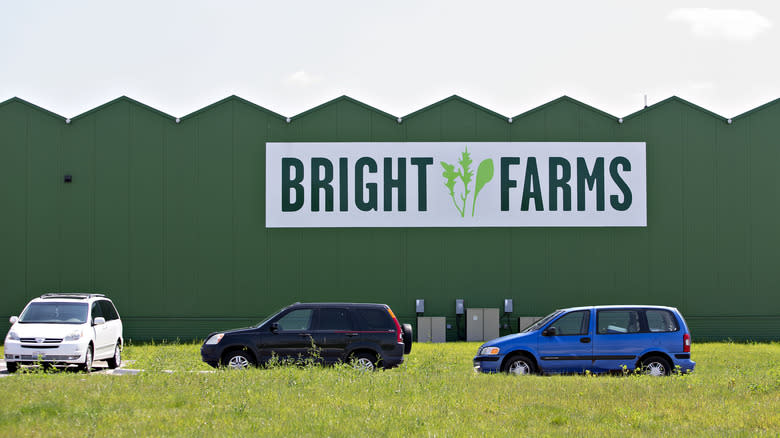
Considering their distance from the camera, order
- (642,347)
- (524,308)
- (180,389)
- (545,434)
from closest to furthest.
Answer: (545,434)
(180,389)
(642,347)
(524,308)

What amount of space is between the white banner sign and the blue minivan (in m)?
11.7

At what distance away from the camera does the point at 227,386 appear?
13922 millimetres

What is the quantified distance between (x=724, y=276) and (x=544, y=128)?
316 inches

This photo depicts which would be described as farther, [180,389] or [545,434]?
[180,389]

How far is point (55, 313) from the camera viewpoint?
19.1 m

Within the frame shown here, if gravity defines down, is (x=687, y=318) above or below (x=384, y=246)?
below

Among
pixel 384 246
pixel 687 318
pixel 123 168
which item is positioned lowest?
pixel 687 318

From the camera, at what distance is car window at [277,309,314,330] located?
1800cm

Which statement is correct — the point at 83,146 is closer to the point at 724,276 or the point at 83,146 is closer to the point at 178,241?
the point at 178,241

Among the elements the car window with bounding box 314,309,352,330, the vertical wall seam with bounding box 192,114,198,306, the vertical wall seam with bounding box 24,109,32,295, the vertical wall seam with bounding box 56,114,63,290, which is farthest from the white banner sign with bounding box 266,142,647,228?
the car window with bounding box 314,309,352,330

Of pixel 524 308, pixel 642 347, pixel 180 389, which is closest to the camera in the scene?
pixel 180 389

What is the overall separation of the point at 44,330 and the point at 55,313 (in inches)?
35.1

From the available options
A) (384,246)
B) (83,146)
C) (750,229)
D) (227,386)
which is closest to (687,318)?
(750,229)

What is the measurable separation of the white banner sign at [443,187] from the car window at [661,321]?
1153cm
